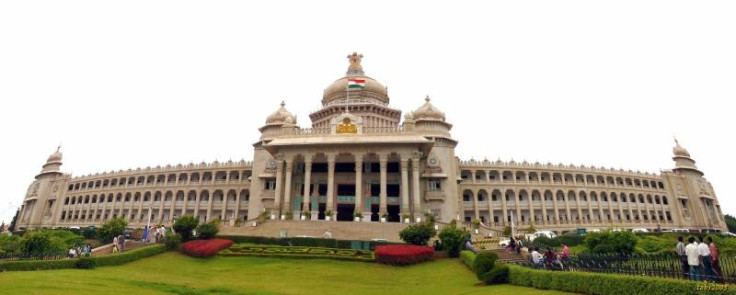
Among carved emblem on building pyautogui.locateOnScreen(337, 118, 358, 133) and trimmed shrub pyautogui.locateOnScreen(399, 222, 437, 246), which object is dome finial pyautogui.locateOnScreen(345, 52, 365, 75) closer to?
carved emblem on building pyautogui.locateOnScreen(337, 118, 358, 133)

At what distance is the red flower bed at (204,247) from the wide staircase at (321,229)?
237 inches

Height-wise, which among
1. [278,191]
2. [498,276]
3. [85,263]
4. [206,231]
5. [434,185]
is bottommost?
[498,276]

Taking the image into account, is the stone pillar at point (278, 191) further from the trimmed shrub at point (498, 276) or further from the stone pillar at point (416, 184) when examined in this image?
the trimmed shrub at point (498, 276)

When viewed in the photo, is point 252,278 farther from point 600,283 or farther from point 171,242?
point 600,283

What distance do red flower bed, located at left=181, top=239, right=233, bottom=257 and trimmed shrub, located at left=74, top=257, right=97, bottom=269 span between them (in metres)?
5.97

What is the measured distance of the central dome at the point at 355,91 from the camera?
5828 centimetres

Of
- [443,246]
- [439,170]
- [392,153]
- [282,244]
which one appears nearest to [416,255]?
[443,246]

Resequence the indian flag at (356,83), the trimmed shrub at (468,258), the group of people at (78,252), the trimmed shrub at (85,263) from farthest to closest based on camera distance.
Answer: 1. the indian flag at (356,83)
2. the group of people at (78,252)
3. the trimmed shrub at (468,258)
4. the trimmed shrub at (85,263)

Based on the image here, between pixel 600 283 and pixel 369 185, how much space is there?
3355 cm

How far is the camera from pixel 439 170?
157ft

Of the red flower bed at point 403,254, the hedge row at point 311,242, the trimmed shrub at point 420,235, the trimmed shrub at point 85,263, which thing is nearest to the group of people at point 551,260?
the red flower bed at point 403,254

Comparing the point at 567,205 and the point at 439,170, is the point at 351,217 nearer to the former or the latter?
the point at 439,170

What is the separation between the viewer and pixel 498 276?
16406 mm

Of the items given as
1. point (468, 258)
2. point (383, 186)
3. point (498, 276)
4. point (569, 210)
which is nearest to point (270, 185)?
point (383, 186)
